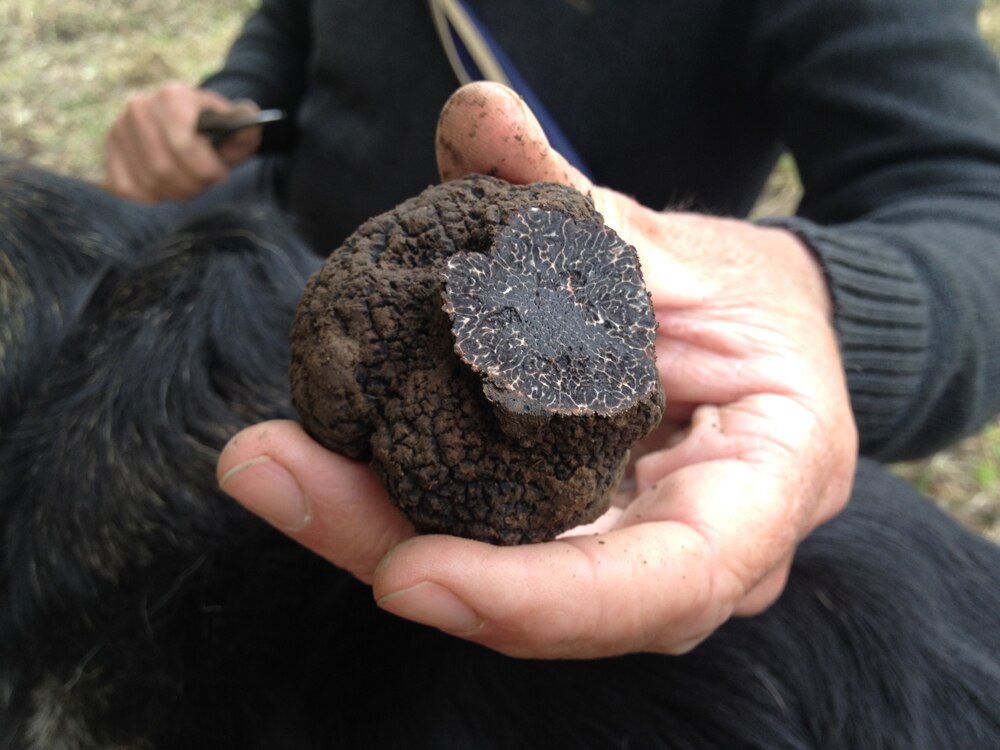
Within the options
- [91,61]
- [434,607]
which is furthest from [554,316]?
[91,61]

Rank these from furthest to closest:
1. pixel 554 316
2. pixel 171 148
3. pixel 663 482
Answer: pixel 171 148 < pixel 663 482 < pixel 554 316

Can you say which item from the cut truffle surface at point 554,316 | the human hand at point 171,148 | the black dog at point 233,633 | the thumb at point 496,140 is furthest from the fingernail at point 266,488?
the human hand at point 171,148

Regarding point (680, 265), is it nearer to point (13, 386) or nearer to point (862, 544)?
point (862, 544)

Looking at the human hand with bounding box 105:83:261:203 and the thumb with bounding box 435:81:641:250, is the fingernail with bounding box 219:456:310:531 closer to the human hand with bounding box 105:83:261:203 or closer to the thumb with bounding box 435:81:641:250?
the thumb with bounding box 435:81:641:250

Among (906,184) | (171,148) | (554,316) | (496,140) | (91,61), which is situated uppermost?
(496,140)

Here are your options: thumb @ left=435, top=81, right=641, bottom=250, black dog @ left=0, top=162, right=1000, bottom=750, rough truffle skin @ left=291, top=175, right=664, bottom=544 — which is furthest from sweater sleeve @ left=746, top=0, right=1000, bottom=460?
rough truffle skin @ left=291, top=175, right=664, bottom=544

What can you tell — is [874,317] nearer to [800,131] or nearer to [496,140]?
[800,131]

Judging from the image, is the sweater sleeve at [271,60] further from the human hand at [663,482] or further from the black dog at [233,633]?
the human hand at [663,482]

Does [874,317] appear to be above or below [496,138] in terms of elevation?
below
